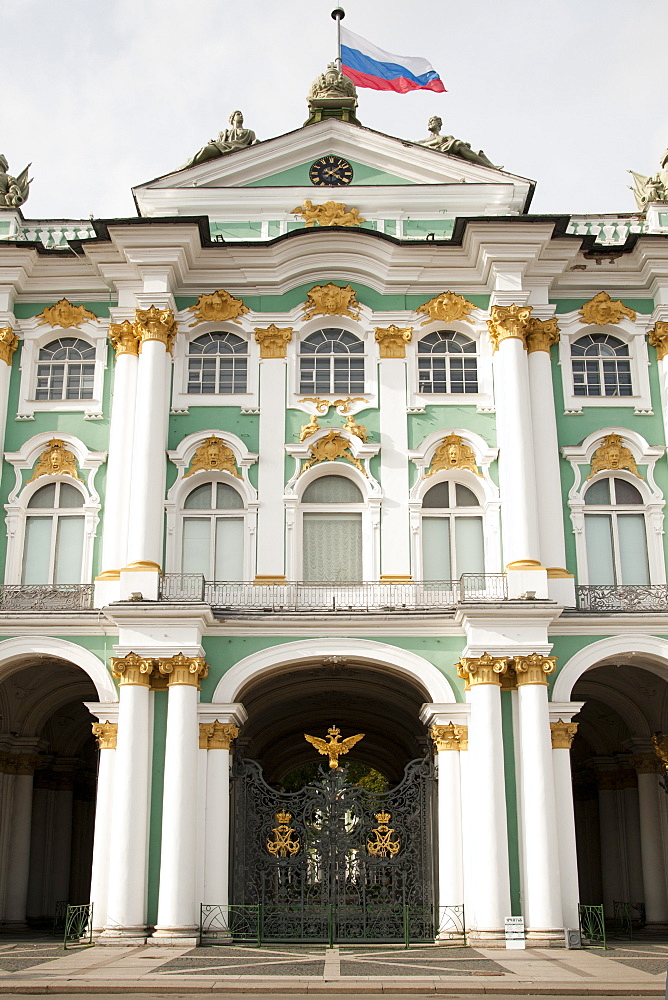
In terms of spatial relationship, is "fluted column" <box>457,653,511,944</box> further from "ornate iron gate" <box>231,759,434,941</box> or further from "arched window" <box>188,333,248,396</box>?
"arched window" <box>188,333,248,396</box>

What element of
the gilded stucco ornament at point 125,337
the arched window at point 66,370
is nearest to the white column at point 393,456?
the gilded stucco ornament at point 125,337

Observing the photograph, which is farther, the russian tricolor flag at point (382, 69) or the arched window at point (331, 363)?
the russian tricolor flag at point (382, 69)

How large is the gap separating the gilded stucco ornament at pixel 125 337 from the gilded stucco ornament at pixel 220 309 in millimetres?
1381

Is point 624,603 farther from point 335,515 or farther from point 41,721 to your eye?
point 41,721

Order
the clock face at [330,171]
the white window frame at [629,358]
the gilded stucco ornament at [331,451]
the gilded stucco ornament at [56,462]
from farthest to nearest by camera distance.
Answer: the clock face at [330,171]
the white window frame at [629,358]
the gilded stucco ornament at [56,462]
the gilded stucco ornament at [331,451]

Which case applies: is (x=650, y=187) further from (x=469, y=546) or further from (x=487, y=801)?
(x=487, y=801)

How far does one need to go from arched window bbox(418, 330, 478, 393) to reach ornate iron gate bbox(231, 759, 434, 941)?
8387 mm

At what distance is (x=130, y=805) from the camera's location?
23047 millimetres

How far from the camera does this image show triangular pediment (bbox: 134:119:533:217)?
2909cm

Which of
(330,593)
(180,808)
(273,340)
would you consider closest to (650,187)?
(273,340)

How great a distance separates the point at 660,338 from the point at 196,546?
11.4 m

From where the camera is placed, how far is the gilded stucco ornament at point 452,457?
26.8m

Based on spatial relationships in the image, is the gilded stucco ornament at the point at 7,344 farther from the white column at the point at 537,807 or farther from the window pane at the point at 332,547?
the white column at the point at 537,807

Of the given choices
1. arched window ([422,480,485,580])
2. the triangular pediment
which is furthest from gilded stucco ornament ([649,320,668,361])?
arched window ([422,480,485,580])
